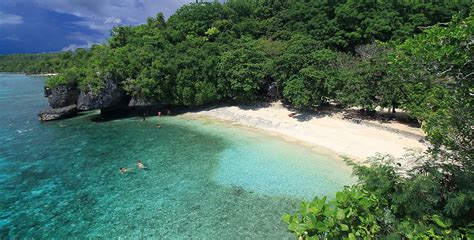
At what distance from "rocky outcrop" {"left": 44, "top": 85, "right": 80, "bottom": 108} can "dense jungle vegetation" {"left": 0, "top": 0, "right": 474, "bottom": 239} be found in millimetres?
876

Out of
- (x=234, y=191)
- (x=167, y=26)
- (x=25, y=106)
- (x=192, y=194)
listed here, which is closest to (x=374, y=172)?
(x=234, y=191)

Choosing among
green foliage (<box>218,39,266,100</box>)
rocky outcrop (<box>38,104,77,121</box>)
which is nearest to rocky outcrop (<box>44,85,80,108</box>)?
rocky outcrop (<box>38,104,77,121</box>)

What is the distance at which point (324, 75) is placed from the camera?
27609 mm

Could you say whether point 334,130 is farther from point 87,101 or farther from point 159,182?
point 87,101

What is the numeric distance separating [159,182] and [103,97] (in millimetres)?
19443

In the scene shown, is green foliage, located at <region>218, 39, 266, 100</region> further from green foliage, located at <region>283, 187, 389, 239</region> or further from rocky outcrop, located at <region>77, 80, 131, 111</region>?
green foliage, located at <region>283, 187, 389, 239</region>

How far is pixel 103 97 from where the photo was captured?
3272 cm

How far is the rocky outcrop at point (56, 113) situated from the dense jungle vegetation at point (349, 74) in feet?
10.5

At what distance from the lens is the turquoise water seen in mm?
13328

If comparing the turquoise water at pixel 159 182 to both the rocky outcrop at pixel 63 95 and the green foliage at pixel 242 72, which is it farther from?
the rocky outcrop at pixel 63 95

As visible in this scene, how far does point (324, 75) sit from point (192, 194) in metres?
18.1

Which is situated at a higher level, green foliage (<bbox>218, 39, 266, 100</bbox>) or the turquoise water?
green foliage (<bbox>218, 39, 266, 100</bbox>)

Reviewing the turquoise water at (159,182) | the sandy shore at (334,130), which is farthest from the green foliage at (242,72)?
the turquoise water at (159,182)

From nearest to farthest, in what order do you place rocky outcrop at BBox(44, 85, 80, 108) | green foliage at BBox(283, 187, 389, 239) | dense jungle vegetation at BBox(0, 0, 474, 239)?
green foliage at BBox(283, 187, 389, 239) < dense jungle vegetation at BBox(0, 0, 474, 239) < rocky outcrop at BBox(44, 85, 80, 108)
